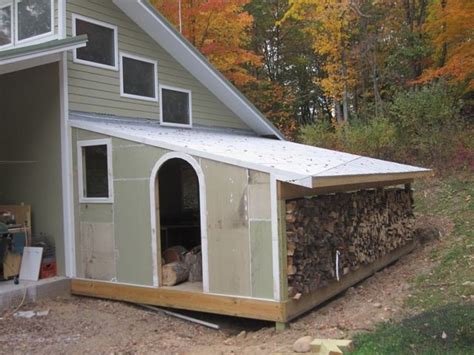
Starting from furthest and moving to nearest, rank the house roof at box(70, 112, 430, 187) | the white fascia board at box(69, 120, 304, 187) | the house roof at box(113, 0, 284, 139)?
the house roof at box(113, 0, 284, 139)
the house roof at box(70, 112, 430, 187)
the white fascia board at box(69, 120, 304, 187)

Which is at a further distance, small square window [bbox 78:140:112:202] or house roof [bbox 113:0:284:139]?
house roof [bbox 113:0:284:139]

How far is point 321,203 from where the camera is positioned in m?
6.74

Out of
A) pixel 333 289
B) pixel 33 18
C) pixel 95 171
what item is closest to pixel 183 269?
pixel 95 171

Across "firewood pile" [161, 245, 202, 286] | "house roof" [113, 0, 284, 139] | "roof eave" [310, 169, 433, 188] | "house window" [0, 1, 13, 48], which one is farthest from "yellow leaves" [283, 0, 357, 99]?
"firewood pile" [161, 245, 202, 286]

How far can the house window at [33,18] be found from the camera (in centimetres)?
823

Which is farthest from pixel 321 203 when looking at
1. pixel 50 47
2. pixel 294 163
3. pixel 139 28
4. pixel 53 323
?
pixel 139 28

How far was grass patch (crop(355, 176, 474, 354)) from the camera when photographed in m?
4.47

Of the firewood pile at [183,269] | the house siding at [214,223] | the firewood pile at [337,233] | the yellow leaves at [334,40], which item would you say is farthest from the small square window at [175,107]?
the yellow leaves at [334,40]

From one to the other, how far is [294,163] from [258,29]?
1971 centimetres

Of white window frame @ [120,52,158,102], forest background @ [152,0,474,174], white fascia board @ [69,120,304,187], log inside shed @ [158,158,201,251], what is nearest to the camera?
white fascia board @ [69,120,304,187]

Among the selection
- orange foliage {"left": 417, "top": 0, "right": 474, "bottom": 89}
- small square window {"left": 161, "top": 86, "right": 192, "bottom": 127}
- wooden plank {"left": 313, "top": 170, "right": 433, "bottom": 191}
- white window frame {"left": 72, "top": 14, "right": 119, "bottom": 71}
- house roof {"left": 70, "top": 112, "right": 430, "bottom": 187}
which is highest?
orange foliage {"left": 417, "top": 0, "right": 474, "bottom": 89}

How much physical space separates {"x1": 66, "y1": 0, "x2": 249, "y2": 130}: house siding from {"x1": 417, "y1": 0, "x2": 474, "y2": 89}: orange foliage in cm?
856

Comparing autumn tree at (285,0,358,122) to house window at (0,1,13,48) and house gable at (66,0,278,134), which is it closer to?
house gable at (66,0,278,134)

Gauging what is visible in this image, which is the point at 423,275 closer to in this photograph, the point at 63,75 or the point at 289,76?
the point at 63,75
